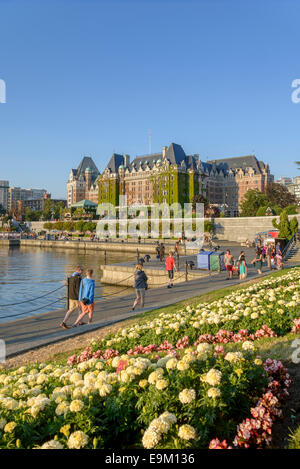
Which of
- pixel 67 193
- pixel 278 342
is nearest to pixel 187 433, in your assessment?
pixel 278 342

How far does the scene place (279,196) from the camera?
8944 centimetres

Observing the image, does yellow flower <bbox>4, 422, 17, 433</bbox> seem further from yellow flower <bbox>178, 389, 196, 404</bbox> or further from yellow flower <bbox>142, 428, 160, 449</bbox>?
yellow flower <bbox>178, 389, 196, 404</bbox>

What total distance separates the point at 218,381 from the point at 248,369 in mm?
641

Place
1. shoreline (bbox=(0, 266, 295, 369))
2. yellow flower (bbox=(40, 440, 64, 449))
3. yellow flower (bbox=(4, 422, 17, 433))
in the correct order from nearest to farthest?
yellow flower (bbox=(40, 440, 64, 449)) < yellow flower (bbox=(4, 422, 17, 433)) < shoreline (bbox=(0, 266, 295, 369))

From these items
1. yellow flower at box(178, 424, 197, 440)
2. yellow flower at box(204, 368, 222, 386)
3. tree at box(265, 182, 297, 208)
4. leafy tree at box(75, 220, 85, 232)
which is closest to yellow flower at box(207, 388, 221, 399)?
yellow flower at box(204, 368, 222, 386)

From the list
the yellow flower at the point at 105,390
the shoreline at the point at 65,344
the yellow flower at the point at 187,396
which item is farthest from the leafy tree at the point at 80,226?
the yellow flower at the point at 187,396

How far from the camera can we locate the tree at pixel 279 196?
87.9m

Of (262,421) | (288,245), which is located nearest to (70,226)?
(288,245)

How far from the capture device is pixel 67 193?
7205 inches

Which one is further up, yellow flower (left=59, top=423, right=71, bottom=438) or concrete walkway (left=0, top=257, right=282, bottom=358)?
yellow flower (left=59, top=423, right=71, bottom=438)

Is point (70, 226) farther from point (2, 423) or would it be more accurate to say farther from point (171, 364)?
point (2, 423)

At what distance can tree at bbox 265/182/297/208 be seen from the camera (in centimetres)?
8788
